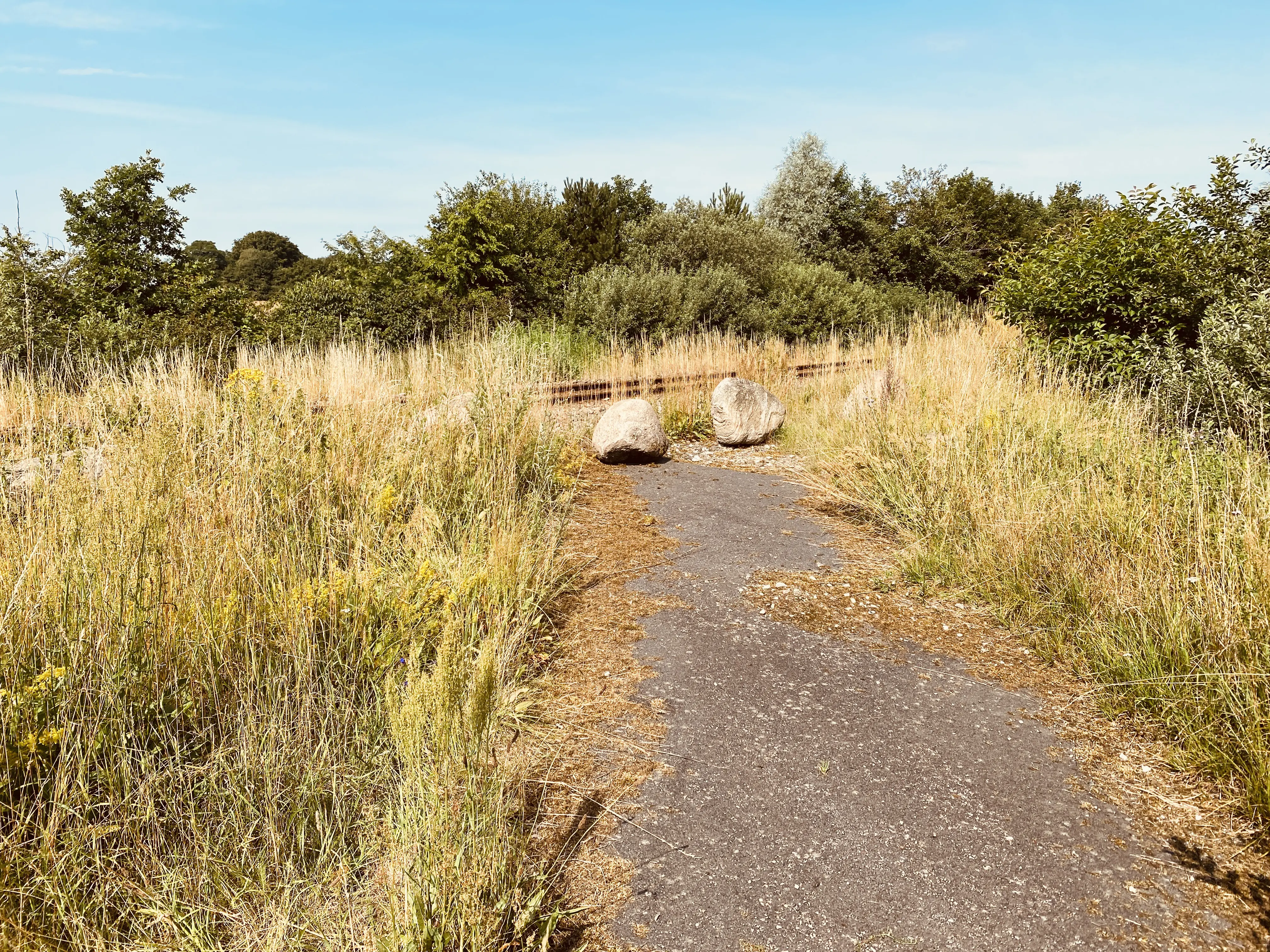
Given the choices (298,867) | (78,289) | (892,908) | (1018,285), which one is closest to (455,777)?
(298,867)

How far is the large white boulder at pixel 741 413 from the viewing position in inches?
360

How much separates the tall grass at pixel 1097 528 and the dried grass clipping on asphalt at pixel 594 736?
198 cm

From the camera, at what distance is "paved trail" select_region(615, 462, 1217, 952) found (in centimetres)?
235

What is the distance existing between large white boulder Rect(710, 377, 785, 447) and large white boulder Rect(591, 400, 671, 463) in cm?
102

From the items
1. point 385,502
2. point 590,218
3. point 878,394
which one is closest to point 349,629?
point 385,502

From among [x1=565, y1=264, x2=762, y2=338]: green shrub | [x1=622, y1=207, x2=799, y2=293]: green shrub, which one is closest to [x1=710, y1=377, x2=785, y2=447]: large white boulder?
[x1=565, y1=264, x2=762, y2=338]: green shrub

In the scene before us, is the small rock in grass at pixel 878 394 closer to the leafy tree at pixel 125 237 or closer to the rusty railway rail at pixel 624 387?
the rusty railway rail at pixel 624 387

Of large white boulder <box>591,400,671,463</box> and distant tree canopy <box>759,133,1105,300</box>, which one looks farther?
distant tree canopy <box>759,133,1105,300</box>

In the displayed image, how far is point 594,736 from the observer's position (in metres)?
3.30

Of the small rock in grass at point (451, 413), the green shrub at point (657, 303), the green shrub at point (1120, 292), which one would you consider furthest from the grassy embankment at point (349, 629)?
the green shrub at point (657, 303)

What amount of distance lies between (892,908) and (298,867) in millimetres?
1853

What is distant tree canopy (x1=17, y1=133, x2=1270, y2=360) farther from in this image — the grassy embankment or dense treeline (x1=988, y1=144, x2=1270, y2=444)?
the grassy embankment

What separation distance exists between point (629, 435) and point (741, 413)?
1.64 meters

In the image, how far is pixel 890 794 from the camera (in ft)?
9.64
